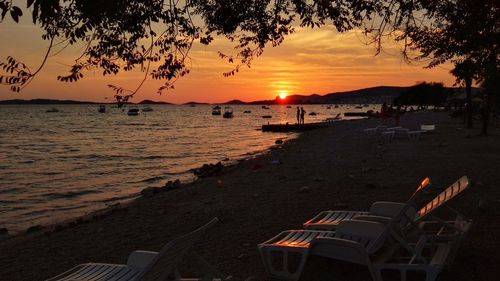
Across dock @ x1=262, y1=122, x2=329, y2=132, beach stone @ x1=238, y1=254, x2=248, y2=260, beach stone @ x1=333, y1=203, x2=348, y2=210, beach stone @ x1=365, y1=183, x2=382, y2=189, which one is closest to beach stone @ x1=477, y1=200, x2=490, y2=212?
beach stone @ x1=333, y1=203, x2=348, y2=210

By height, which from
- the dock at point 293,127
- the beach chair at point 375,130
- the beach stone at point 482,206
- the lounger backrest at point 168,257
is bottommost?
the dock at point 293,127

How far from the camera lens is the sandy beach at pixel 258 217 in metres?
6.20

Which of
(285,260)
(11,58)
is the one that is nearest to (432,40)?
(285,260)

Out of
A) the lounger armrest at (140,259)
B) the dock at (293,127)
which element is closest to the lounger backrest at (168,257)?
the lounger armrest at (140,259)

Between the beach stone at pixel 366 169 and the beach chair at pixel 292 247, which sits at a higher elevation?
the beach chair at pixel 292 247

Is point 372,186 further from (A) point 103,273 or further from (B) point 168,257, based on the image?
(B) point 168,257

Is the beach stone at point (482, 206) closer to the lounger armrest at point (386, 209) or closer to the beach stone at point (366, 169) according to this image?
the lounger armrest at point (386, 209)

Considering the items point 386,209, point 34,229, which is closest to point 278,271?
point 386,209

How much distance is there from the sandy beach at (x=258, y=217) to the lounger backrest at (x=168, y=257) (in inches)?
70.4

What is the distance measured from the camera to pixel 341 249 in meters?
4.76

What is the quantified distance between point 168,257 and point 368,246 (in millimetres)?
2017

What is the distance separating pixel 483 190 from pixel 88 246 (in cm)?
767

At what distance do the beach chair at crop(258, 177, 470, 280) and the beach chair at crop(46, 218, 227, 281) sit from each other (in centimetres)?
111

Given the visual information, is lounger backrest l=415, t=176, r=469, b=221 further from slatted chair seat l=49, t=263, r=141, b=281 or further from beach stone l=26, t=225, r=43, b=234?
beach stone l=26, t=225, r=43, b=234
